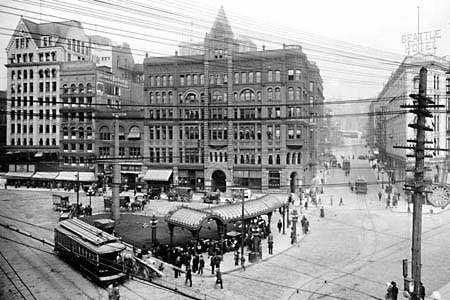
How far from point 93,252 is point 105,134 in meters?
44.9

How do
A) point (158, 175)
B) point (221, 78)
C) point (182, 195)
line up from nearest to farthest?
point (182, 195), point (221, 78), point (158, 175)

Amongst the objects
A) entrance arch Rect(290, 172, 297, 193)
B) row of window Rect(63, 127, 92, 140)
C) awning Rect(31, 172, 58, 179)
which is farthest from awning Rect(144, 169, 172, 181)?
entrance arch Rect(290, 172, 297, 193)

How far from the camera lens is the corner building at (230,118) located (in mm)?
55688

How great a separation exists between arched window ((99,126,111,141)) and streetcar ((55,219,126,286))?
39211 mm

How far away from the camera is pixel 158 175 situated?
6019 centimetres

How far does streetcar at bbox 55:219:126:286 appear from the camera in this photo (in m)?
21.2

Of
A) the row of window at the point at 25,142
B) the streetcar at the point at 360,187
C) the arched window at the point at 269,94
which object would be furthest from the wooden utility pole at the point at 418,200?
the row of window at the point at 25,142

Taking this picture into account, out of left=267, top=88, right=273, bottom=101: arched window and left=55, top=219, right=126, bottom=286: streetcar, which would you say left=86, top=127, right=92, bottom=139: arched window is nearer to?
left=267, top=88, right=273, bottom=101: arched window

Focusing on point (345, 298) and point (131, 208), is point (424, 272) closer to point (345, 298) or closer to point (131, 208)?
point (345, 298)

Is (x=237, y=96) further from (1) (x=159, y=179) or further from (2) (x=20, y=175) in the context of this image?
(2) (x=20, y=175)

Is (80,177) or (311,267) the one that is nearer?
(311,267)

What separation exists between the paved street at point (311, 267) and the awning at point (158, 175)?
2054cm

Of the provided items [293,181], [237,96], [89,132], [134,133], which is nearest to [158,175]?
[134,133]

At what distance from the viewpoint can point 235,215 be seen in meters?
29.4
